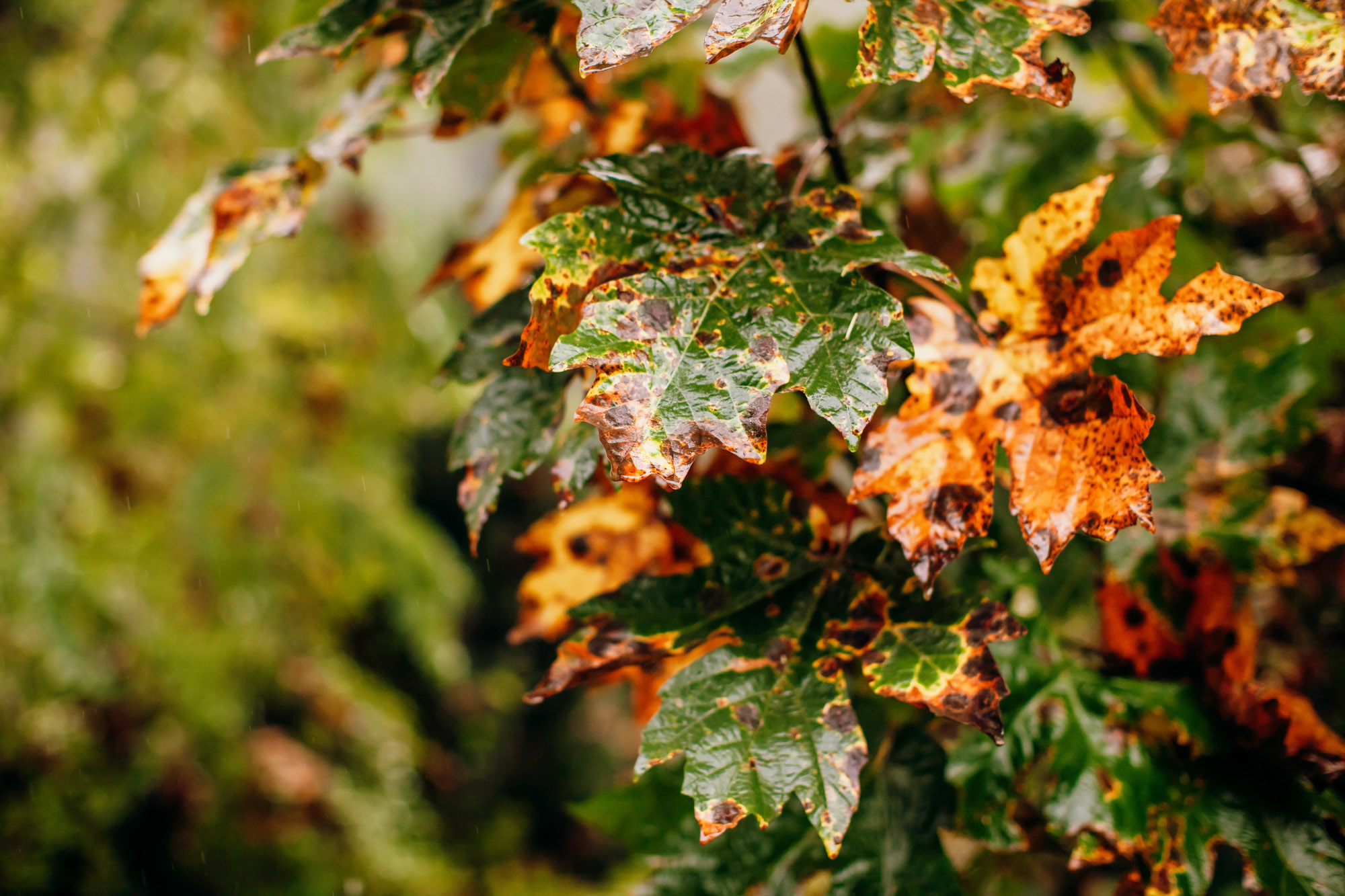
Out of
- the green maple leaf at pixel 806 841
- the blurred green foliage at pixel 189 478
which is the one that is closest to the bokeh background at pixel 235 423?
the blurred green foliage at pixel 189 478

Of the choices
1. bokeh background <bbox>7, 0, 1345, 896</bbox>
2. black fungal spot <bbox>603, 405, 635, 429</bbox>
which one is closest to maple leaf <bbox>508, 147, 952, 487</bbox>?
black fungal spot <bbox>603, 405, 635, 429</bbox>

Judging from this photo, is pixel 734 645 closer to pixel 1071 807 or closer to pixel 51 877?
pixel 1071 807

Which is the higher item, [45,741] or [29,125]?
[29,125]

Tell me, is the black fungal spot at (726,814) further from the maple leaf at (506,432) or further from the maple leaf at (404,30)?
the maple leaf at (404,30)

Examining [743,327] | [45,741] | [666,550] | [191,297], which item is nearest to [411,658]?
[45,741]

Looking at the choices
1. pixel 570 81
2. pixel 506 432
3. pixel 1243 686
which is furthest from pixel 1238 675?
pixel 570 81

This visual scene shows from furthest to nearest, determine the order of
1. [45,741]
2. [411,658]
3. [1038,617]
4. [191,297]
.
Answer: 1. [411,658]
2. [45,741]
3. [191,297]
4. [1038,617]

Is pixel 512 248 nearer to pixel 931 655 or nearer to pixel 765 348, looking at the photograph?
pixel 765 348

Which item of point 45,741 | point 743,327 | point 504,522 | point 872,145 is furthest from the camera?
point 504,522
